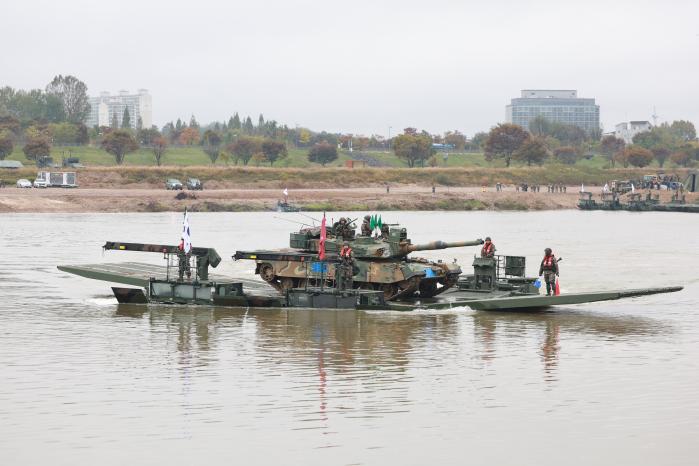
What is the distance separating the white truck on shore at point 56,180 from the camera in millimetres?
108375

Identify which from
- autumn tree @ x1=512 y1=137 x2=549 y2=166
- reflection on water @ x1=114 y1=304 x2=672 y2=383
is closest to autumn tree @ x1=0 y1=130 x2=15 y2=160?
autumn tree @ x1=512 y1=137 x2=549 y2=166

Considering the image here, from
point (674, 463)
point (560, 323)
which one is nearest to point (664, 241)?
point (560, 323)

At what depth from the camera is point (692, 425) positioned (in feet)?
64.7

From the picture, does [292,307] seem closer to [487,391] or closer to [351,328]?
[351,328]

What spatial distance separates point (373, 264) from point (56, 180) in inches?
3207

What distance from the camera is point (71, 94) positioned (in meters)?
193

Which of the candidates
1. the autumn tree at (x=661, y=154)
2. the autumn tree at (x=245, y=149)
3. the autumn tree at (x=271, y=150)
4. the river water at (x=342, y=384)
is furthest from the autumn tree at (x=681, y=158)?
the river water at (x=342, y=384)

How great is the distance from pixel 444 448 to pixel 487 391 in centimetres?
450

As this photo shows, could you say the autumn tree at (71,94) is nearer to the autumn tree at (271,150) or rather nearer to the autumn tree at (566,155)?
the autumn tree at (271,150)

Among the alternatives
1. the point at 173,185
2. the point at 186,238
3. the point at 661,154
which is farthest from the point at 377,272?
the point at 661,154

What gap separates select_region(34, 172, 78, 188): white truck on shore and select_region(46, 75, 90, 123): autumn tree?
80.8m

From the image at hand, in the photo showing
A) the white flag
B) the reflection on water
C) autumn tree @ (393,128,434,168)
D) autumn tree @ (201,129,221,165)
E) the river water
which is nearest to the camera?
the river water

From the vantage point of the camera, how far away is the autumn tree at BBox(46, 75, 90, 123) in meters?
191

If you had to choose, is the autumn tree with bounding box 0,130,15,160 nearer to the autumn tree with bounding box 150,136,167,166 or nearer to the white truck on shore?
the autumn tree with bounding box 150,136,167,166
